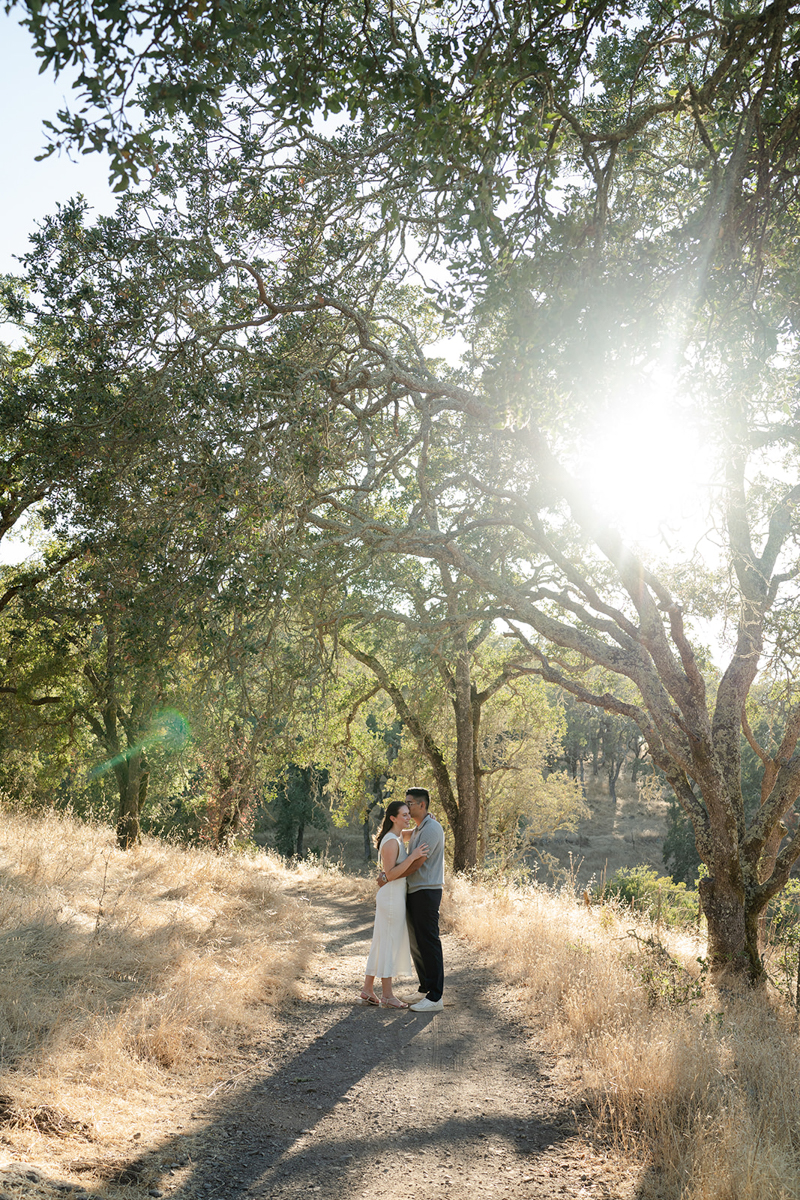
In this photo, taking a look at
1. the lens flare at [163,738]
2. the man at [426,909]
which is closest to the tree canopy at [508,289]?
the man at [426,909]

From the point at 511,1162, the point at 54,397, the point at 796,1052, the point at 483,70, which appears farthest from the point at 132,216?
the point at 796,1052

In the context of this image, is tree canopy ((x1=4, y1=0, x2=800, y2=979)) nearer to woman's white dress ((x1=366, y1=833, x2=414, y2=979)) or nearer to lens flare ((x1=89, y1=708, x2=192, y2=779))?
woman's white dress ((x1=366, y1=833, x2=414, y2=979))

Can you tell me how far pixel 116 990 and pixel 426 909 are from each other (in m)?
2.90

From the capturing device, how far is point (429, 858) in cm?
712

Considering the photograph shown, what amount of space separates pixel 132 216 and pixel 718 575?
7.62 m

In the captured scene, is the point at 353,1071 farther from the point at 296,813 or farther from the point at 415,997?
the point at 296,813

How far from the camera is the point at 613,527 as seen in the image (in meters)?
8.05

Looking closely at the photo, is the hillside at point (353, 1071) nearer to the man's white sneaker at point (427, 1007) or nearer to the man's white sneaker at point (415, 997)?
the man's white sneaker at point (427, 1007)

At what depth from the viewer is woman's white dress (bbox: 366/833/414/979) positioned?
22.5 ft

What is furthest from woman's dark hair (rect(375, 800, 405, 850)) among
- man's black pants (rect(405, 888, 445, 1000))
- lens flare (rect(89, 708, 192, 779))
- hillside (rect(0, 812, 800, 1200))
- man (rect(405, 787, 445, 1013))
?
lens flare (rect(89, 708, 192, 779))

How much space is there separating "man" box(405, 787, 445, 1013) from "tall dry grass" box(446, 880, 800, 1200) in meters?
0.93

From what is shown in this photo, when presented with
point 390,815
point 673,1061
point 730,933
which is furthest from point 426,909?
point 730,933

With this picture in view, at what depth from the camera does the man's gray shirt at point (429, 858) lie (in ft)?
23.2

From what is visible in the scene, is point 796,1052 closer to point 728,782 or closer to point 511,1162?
point 511,1162
